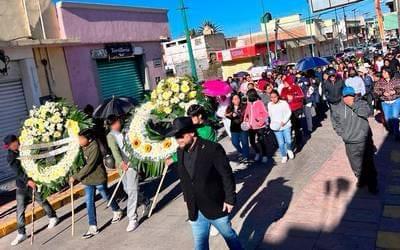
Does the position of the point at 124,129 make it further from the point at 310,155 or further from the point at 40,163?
the point at 310,155

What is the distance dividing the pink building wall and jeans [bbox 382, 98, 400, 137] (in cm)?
849

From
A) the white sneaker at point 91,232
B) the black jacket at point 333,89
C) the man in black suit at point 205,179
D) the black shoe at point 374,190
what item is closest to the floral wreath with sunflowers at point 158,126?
the white sneaker at point 91,232

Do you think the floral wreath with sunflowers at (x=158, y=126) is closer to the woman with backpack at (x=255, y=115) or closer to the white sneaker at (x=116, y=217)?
the white sneaker at (x=116, y=217)

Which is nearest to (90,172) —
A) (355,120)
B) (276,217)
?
(276,217)

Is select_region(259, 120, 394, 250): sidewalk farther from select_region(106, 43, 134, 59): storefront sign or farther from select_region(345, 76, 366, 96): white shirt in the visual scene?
select_region(106, 43, 134, 59): storefront sign

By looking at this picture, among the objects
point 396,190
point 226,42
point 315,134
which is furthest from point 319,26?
point 396,190

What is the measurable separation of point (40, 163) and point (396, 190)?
18.5 feet

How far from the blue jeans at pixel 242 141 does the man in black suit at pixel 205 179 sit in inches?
200

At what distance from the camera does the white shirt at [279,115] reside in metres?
9.19

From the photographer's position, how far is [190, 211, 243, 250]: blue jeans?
4.40m

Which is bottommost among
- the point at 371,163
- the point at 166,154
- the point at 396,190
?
the point at 396,190

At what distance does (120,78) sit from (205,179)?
11930 mm

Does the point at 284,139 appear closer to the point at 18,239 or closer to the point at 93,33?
the point at 18,239

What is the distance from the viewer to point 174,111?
7188 mm
